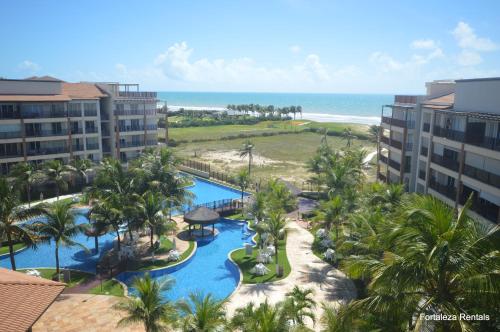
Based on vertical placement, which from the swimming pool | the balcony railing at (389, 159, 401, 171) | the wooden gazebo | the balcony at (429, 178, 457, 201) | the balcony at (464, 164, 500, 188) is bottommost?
the swimming pool

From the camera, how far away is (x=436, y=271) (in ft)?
36.3

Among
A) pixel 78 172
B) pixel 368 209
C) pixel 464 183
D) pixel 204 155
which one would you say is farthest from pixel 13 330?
pixel 204 155

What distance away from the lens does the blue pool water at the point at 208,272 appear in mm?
27094

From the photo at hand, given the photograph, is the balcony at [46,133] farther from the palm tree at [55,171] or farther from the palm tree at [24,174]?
the palm tree at [24,174]

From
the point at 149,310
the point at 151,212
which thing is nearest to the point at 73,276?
the point at 151,212

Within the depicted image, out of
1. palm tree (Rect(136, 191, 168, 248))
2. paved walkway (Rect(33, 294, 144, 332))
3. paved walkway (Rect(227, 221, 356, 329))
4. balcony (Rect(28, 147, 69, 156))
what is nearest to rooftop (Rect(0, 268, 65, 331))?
paved walkway (Rect(33, 294, 144, 332))

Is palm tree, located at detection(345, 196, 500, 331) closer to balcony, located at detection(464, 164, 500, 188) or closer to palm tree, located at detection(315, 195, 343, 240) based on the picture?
palm tree, located at detection(315, 195, 343, 240)

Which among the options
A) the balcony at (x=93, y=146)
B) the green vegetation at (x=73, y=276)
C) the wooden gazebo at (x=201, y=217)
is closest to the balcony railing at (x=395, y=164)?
the wooden gazebo at (x=201, y=217)

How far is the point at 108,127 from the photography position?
2240 inches

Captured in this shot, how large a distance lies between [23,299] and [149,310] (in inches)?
204

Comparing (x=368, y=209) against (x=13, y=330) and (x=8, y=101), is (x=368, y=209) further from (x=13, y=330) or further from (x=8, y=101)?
(x=8, y=101)

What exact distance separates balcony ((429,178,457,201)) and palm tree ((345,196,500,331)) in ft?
76.5

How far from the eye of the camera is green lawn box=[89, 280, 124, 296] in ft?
83.9

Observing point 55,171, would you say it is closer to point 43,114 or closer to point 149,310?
point 43,114
